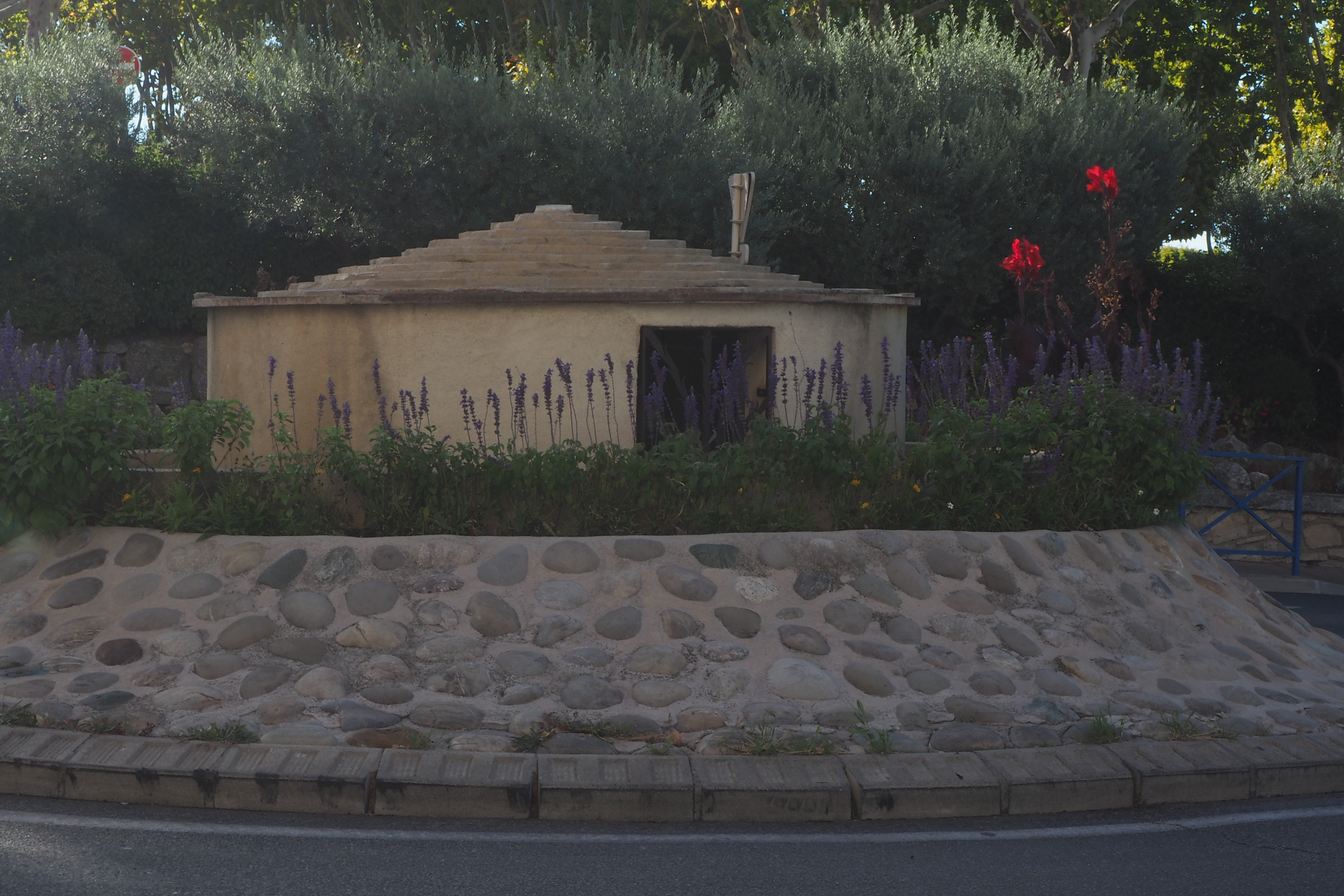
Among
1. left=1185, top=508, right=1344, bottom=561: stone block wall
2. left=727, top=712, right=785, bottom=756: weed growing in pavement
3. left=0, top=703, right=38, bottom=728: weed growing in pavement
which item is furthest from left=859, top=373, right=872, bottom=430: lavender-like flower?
left=1185, top=508, right=1344, bottom=561: stone block wall

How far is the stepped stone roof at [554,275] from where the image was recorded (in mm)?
8344

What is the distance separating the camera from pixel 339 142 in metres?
17.4

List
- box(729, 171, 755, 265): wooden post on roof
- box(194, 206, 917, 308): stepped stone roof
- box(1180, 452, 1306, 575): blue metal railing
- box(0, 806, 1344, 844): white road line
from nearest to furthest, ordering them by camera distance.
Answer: box(0, 806, 1344, 844): white road line, box(194, 206, 917, 308): stepped stone roof, box(729, 171, 755, 265): wooden post on roof, box(1180, 452, 1306, 575): blue metal railing

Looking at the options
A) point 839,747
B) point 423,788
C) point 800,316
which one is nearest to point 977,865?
point 839,747

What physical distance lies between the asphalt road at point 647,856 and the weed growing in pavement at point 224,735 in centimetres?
40

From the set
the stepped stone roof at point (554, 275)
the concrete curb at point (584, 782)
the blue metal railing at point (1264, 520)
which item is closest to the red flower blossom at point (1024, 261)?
the stepped stone roof at point (554, 275)

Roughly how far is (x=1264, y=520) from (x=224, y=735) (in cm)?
1244

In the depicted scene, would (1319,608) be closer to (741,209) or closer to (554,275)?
(741,209)

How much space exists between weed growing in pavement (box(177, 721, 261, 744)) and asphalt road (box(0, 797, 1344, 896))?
0.40 m

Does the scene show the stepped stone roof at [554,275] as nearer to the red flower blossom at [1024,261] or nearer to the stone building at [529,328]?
the stone building at [529,328]

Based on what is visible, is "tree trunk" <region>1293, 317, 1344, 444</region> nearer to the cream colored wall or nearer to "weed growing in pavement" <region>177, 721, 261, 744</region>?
the cream colored wall

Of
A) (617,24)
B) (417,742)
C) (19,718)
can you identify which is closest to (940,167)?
(617,24)

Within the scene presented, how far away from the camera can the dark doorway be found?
25.7ft

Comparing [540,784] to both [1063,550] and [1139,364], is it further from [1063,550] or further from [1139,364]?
[1139,364]
